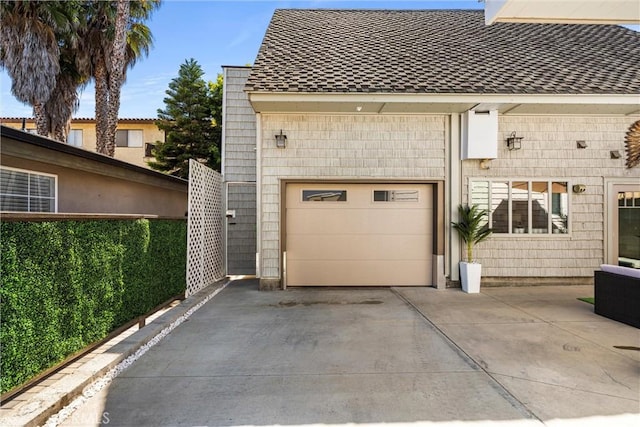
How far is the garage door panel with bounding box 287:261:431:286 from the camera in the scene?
277 inches

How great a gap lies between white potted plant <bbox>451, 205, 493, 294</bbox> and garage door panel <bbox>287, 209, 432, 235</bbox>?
877 mm

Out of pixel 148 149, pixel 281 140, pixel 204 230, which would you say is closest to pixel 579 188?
pixel 281 140

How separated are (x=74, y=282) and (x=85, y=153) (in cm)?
258

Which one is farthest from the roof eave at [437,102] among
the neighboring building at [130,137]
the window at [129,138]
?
the window at [129,138]

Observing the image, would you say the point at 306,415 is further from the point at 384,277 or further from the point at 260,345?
the point at 384,277

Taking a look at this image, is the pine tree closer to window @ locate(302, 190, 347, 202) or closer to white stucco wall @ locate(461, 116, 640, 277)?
window @ locate(302, 190, 347, 202)

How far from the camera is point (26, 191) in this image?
495 cm

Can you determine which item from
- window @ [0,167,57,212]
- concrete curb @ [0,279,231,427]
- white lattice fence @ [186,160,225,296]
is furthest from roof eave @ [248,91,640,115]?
concrete curb @ [0,279,231,427]

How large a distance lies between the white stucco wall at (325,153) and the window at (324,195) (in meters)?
0.34

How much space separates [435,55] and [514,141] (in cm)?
271

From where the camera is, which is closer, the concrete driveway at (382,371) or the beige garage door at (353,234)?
the concrete driveway at (382,371)

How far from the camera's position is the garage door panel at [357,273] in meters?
7.04

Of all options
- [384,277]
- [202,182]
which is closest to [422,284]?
[384,277]

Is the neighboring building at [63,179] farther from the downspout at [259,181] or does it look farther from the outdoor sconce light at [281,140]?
the outdoor sconce light at [281,140]
